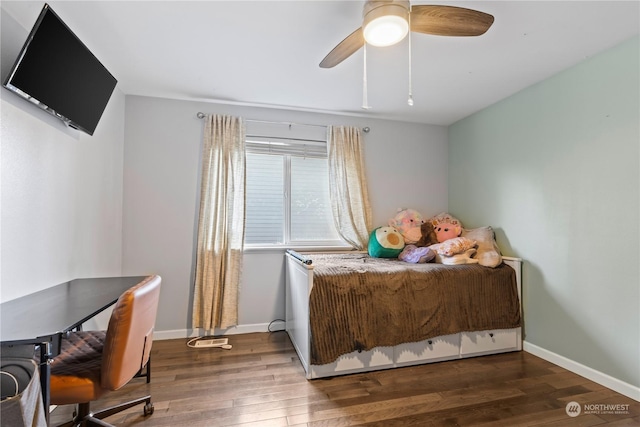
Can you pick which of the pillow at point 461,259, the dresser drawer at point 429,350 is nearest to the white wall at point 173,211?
the dresser drawer at point 429,350

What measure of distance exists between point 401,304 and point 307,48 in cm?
203

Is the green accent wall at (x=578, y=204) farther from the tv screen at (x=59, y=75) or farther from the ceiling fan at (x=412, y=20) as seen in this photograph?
the tv screen at (x=59, y=75)

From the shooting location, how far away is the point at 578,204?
2.25 metres

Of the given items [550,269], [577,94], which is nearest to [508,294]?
[550,269]

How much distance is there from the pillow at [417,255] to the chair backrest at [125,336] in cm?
226

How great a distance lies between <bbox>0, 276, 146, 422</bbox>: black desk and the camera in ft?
3.48

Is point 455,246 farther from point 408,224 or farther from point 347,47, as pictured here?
point 347,47

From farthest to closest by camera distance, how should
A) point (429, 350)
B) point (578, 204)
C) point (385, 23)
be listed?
point (429, 350) < point (578, 204) < point (385, 23)

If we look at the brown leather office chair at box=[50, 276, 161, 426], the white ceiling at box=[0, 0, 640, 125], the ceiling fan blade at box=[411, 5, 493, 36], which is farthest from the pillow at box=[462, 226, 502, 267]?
the brown leather office chair at box=[50, 276, 161, 426]

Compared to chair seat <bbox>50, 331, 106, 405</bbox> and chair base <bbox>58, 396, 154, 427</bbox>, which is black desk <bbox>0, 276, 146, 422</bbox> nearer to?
chair seat <bbox>50, 331, 106, 405</bbox>

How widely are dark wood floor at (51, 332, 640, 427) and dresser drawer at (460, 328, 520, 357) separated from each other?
0.07 m

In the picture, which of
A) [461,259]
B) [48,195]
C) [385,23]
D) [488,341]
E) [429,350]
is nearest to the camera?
[385,23]

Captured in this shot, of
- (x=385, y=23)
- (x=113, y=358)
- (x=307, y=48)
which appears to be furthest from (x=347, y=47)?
(x=113, y=358)

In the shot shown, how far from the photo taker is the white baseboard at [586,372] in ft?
6.33
